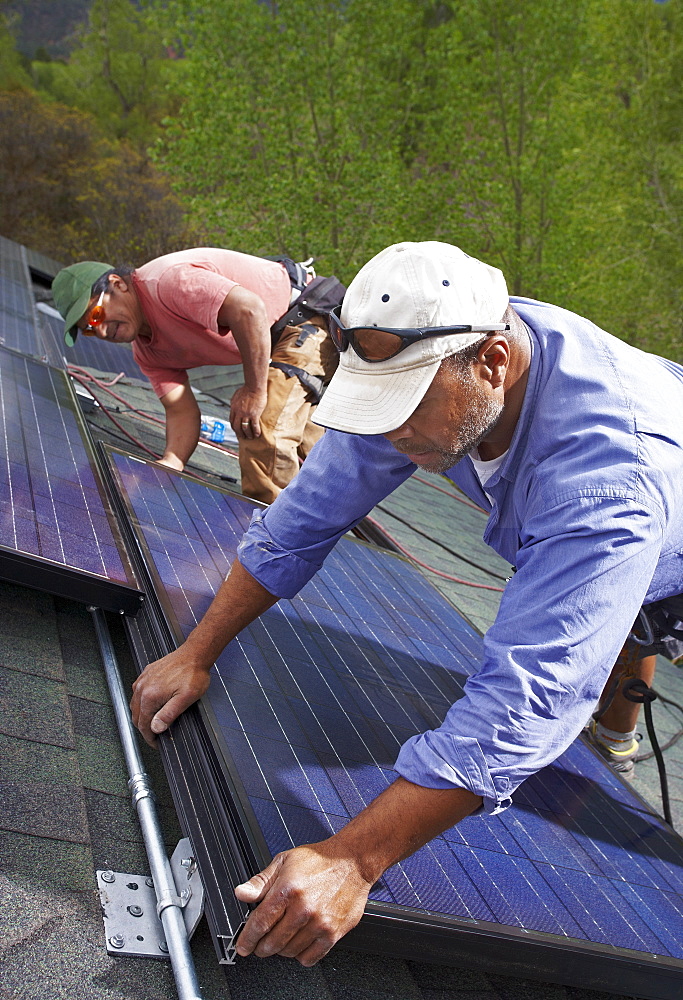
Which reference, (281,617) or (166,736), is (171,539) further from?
(166,736)

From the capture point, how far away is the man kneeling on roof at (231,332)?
14.7 ft

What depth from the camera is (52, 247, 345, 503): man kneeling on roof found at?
4480 mm

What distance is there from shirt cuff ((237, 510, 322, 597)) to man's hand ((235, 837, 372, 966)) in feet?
2.88

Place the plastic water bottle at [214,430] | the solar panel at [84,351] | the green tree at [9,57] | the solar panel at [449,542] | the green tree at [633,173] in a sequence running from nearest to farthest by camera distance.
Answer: the solar panel at [449,542] → the plastic water bottle at [214,430] → the solar panel at [84,351] → the green tree at [633,173] → the green tree at [9,57]

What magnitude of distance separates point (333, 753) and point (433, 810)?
43 cm

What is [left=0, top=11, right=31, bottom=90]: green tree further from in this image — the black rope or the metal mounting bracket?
the metal mounting bracket

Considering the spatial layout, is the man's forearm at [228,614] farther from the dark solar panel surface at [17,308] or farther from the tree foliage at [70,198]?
the tree foliage at [70,198]

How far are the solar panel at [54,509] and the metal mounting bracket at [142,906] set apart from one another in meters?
0.85

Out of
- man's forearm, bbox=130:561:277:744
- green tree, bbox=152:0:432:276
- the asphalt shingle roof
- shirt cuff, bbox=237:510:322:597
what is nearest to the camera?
the asphalt shingle roof

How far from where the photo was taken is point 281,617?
273cm

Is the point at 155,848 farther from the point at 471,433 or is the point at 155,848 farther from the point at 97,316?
the point at 97,316

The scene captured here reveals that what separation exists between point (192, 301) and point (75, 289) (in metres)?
0.76

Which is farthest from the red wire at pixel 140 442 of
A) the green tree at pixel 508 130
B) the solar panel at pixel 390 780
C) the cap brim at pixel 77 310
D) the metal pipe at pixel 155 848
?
the green tree at pixel 508 130

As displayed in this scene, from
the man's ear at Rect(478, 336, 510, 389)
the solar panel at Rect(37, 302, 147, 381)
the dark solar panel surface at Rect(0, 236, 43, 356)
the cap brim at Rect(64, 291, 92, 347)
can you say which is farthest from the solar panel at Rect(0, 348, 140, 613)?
the solar panel at Rect(37, 302, 147, 381)
